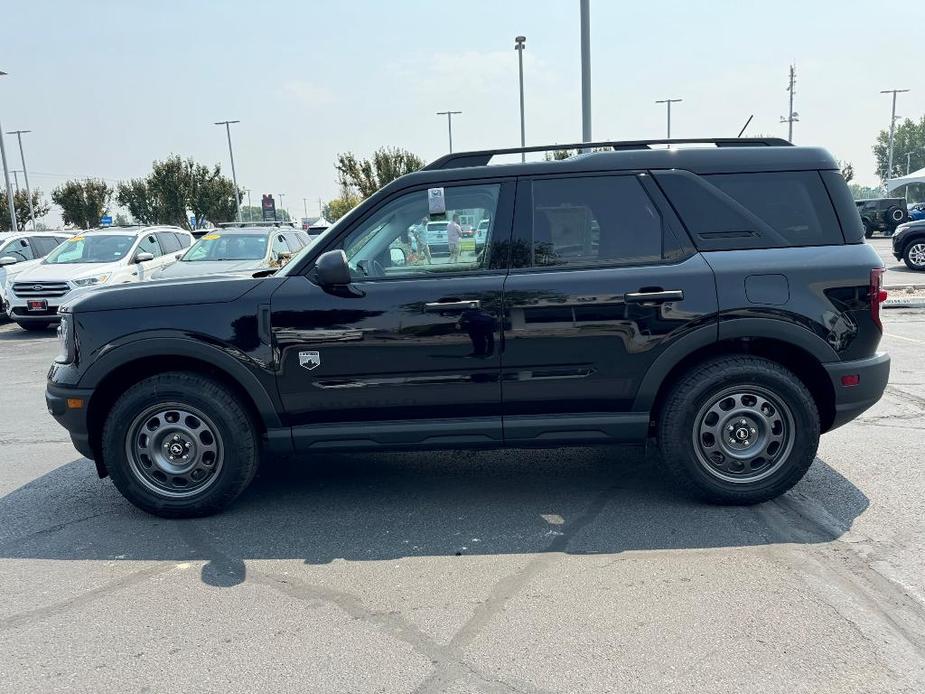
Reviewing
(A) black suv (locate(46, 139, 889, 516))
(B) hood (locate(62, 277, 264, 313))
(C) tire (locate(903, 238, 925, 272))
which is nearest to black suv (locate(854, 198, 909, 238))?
(C) tire (locate(903, 238, 925, 272))

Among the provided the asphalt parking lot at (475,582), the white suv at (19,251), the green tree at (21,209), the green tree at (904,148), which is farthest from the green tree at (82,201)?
the green tree at (904,148)

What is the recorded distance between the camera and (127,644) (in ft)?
10.3

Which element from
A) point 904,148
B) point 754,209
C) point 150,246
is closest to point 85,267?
point 150,246

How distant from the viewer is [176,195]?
173 feet

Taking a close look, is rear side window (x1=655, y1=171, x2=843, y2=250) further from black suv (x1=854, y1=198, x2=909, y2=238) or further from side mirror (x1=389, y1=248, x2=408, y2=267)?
black suv (x1=854, y1=198, x2=909, y2=238)

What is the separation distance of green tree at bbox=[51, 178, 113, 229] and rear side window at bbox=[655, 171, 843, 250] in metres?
56.5

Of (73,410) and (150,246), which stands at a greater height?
(150,246)

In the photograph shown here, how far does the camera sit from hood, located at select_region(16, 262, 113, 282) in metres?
12.9

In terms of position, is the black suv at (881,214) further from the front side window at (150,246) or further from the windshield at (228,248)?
the front side window at (150,246)

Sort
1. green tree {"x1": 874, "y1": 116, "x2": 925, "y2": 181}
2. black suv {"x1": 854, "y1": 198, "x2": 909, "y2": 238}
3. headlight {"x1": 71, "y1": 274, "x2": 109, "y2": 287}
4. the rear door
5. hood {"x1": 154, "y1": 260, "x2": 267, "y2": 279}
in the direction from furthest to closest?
green tree {"x1": 874, "y1": 116, "x2": 925, "y2": 181}, black suv {"x1": 854, "y1": 198, "x2": 909, "y2": 238}, headlight {"x1": 71, "y1": 274, "x2": 109, "y2": 287}, hood {"x1": 154, "y1": 260, "x2": 267, "y2": 279}, the rear door

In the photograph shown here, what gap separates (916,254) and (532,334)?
16549mm

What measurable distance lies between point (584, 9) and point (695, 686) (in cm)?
1358

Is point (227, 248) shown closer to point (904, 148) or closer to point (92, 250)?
point (92, 250)

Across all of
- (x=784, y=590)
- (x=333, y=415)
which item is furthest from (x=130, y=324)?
(x=784, y=590)
